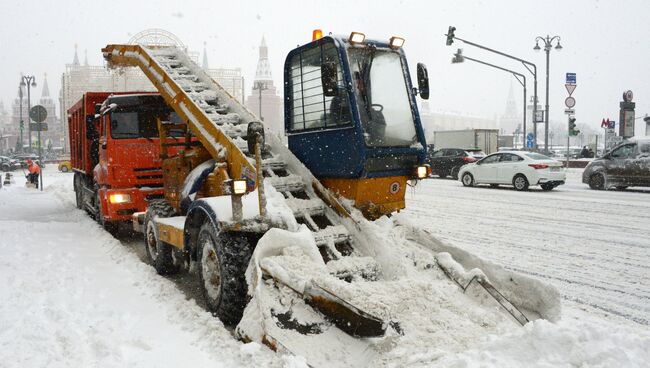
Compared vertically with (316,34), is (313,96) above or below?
below

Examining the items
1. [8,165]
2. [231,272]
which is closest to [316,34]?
[231,272]

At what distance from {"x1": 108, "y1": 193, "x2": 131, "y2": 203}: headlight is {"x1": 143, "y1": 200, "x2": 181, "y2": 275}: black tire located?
6.65 ft

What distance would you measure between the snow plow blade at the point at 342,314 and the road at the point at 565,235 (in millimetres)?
3462

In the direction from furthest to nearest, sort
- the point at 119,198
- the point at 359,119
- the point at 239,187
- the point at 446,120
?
the point at 446,120, the point at 119,198, the point at 359,119, the point at 239,187

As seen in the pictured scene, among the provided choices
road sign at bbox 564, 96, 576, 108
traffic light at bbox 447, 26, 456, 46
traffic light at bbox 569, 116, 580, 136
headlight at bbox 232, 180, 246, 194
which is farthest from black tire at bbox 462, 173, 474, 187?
headlight at bbox 232, 180, 246, 194

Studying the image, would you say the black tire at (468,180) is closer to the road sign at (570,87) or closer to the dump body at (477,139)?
the road sign at (570,87)

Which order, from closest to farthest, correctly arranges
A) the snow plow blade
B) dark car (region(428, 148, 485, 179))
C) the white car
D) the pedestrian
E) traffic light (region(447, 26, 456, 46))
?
1. the snow plow blade
2. the white car
3. the pedestrian
4. dark car (region(428, 148, 485, 179))
5. traffic light (region(447, 26, 456, 46))

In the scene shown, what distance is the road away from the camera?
6.75m

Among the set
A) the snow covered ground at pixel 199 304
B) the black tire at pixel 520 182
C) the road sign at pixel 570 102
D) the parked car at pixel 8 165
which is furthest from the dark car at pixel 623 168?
the parked car at pixel 8 165

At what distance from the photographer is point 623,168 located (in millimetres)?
18812

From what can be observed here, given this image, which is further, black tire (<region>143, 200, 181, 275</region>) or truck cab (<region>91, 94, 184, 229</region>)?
truck cab (<region>91, 94, 184, 229</region>)

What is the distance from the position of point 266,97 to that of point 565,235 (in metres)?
122

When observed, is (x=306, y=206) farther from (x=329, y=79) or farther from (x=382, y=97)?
(x=382, y=97)

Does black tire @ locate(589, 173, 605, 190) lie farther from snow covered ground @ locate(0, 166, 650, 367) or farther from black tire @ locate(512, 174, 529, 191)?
snow covered ground @ locate(0, 166, 650, 367)
